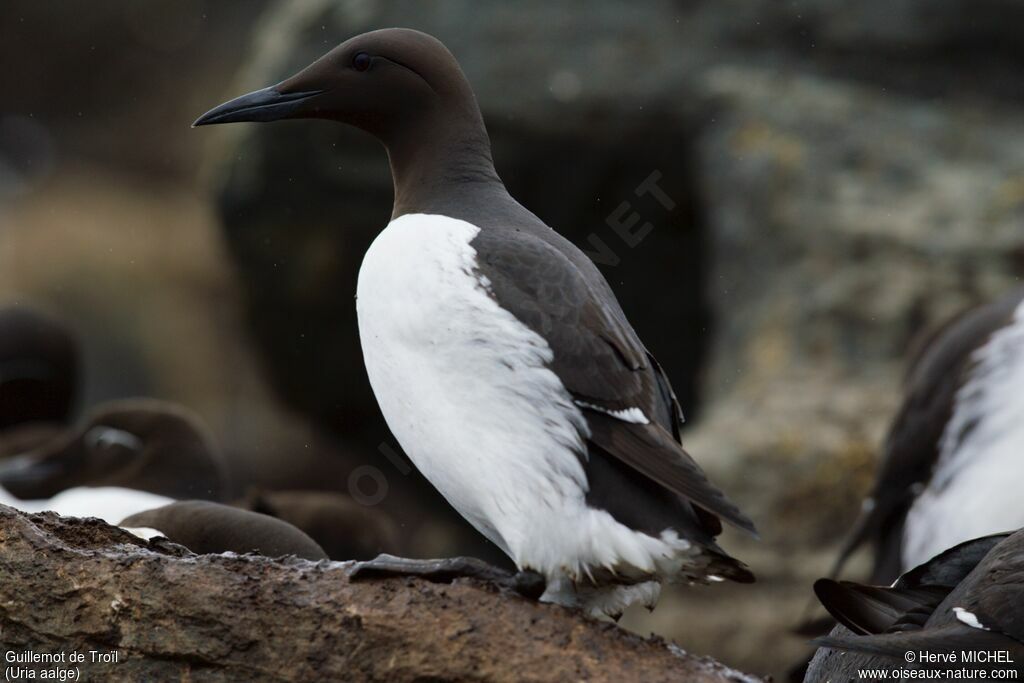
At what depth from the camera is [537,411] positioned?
11.0 ft

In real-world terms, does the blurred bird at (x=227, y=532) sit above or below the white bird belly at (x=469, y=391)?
below

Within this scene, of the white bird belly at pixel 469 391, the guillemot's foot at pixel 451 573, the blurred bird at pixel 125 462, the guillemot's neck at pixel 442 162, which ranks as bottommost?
the guillemot's foot at pixel 451 573

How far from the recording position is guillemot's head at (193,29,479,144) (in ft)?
12.6

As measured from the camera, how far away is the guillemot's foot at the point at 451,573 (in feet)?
11.1

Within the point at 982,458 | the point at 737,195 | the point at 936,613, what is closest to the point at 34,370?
the point at 737,195

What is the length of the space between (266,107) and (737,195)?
5446mm

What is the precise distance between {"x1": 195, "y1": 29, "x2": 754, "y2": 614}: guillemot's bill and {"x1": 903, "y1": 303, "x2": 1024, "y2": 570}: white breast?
287cm

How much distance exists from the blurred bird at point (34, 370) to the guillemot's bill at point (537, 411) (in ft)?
17.3

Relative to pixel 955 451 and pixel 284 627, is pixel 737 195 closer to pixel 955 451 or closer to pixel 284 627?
pixel 955 451

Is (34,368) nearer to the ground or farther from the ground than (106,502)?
farther from the ground

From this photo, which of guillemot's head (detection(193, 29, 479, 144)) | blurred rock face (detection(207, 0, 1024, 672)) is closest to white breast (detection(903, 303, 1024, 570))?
blurred rock face (detection(207, 0, 1024, 672))

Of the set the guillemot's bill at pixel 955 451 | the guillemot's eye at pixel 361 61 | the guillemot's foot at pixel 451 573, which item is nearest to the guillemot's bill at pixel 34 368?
the guillemot's bill at pixel 955 451

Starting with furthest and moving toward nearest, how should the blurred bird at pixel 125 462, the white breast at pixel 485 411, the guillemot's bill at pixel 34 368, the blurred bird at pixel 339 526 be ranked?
the guillemot's bill at pixel 34 368 < the blurred bird at pixel 125 462 < the blurred bird at pixel 339 526 < the white breast at pixel 485 411

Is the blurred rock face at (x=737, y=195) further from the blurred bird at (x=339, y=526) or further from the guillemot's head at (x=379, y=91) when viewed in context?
the guillemot's head at (x=379, y=91)
